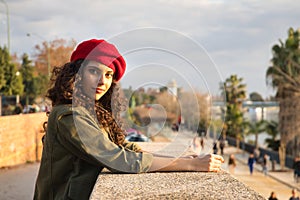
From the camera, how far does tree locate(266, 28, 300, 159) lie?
36969 millimetres

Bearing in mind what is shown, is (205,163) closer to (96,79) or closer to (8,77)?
(96,79)

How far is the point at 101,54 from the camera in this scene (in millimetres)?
2307

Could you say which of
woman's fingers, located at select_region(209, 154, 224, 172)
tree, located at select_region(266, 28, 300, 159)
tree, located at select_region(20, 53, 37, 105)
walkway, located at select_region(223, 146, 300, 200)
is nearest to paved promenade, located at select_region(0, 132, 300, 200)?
walkway, located at select_region(223, 146, 300, 200)

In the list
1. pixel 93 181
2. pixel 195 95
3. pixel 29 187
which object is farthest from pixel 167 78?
pixel 29 187

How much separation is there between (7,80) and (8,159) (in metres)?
7.78

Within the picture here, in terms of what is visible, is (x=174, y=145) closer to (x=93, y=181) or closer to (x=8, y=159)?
(x=93, y=181)

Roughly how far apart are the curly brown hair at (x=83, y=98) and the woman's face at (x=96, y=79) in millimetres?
25

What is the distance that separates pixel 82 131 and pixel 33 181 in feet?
90.0

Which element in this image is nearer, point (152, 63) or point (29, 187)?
point (152, 63)

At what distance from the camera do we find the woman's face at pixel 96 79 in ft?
7.59

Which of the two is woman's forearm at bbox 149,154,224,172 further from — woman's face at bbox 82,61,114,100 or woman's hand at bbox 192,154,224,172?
woman's face at bbox 82,61,114,100

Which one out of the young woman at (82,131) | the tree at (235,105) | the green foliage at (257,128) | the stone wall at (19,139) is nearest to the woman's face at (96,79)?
the young woman at (82,131)

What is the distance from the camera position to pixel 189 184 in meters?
2.45

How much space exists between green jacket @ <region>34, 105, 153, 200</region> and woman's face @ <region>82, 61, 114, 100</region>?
12cm
